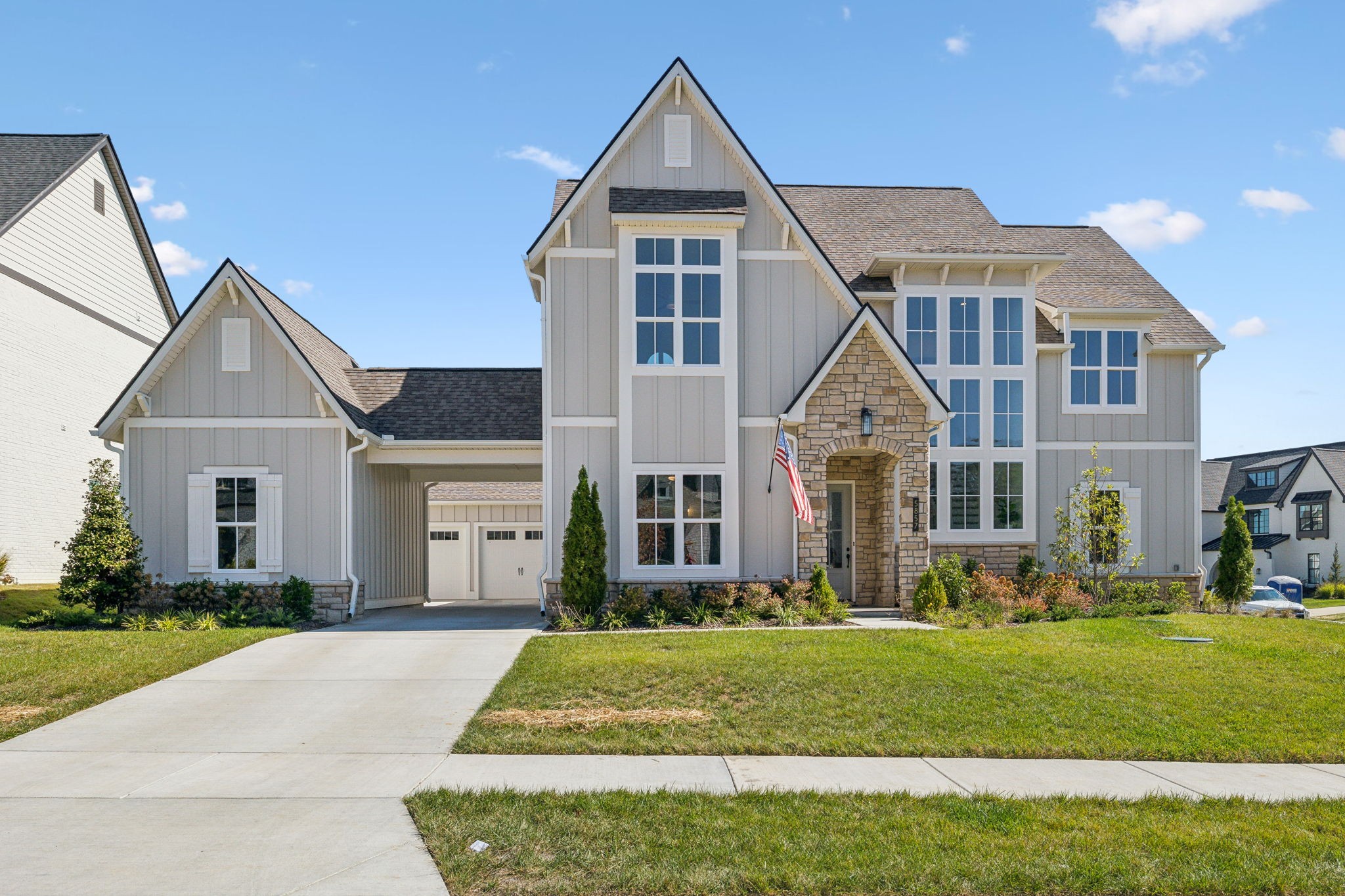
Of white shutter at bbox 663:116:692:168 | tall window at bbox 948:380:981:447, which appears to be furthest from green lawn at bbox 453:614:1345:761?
white shutter at bbox 663:116:692:168

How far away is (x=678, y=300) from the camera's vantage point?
57.8ft

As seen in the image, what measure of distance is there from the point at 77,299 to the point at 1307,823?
25631 millimetres

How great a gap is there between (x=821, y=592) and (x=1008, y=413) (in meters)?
6.87

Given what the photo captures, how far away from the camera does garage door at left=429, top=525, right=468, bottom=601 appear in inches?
1090

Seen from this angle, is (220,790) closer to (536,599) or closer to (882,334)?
(882,334)

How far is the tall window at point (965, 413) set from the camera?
21.0m

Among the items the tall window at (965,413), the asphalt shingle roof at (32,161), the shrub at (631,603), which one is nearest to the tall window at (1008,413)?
the tall window at (965,413)

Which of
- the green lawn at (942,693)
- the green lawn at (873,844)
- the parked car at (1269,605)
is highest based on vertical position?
the green lawn at (873,844)

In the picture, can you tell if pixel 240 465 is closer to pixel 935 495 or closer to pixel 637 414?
pixel 637 414

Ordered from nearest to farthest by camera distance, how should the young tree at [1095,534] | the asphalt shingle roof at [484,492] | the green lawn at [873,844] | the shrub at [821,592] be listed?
the green lawn at [873,844]
the shrub at [821,592]
the young tree at [1095,534]
the asphalt shingle roof at [484,492]

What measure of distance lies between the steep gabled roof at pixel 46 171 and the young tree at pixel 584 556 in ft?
46.3

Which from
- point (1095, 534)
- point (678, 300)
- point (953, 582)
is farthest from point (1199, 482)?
point (678, 300)

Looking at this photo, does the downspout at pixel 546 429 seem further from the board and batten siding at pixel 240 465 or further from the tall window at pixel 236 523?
the tall window at pixel 236 523

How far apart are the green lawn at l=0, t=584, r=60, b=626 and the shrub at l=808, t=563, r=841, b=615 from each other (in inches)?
515
